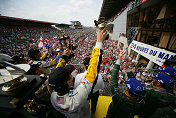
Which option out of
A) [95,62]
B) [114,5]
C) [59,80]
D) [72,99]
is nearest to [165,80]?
[95,62]

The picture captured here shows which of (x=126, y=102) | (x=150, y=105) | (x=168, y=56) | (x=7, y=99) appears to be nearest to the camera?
(x=7, y=99)

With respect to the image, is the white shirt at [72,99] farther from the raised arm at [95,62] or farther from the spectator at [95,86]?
the spectator at [95,86]

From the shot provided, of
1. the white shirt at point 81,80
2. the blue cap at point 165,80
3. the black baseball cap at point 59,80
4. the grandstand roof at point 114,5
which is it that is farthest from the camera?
the grandstand roof at point 114,5

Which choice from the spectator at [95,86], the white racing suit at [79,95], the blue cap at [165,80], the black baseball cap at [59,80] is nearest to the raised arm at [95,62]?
the white racing suit at [79,95]

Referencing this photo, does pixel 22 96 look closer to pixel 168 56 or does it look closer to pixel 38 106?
pixel 38 106

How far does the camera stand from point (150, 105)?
1.90 m

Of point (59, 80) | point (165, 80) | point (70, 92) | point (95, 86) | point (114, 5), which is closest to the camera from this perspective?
point (59, 80)

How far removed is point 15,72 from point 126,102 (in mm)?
2034

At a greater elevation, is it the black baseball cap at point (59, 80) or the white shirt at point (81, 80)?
the black baseball cap at point (59, 80)

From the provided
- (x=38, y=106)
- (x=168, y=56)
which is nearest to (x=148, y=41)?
(x=168, y=56)

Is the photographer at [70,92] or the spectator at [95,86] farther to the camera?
the spectator at [95,86]

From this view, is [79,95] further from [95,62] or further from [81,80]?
[81,80]

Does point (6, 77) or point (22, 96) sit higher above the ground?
point (6, 77)

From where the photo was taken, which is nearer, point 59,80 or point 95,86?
point 59,80
